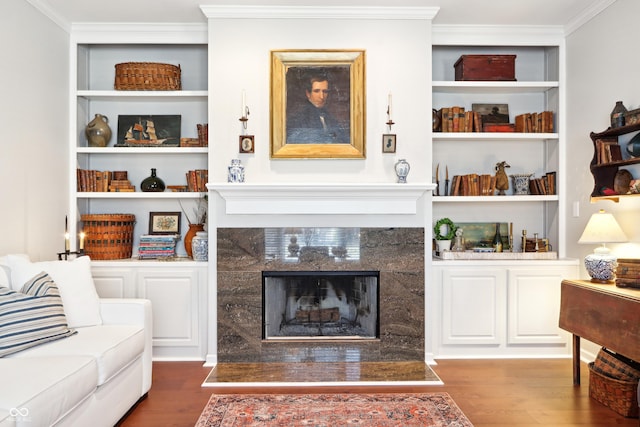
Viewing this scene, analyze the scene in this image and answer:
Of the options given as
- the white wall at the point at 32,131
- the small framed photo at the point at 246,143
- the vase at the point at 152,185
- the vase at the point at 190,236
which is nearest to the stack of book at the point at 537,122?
the small framed photo at the point at 246,143

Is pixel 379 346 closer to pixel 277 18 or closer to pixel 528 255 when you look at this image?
pixel 528 255

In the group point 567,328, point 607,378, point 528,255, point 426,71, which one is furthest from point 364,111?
point 607,378

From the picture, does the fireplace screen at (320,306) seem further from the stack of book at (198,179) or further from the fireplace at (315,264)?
the stack of book at (198,179)

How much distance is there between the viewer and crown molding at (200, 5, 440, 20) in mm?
3689

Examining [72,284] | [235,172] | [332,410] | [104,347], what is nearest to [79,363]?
[104,347]

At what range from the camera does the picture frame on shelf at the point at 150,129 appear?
417 centimetres

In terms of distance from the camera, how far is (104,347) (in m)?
2.44

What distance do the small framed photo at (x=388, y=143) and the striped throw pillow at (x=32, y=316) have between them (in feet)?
7.98

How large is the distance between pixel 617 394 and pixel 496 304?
116 cm

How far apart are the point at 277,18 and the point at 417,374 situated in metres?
2.90

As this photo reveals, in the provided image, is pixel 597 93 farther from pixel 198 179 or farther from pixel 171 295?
pixel 171 295

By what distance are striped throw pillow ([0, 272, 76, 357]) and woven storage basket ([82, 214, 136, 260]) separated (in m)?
1.29

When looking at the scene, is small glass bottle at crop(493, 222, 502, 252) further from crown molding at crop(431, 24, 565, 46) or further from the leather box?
crown molding at crop(431, 24, 565, 46)

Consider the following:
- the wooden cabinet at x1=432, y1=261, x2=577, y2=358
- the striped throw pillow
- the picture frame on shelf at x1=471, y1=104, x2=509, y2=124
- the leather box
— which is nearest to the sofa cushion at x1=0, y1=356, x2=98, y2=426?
the striped throw pillow
